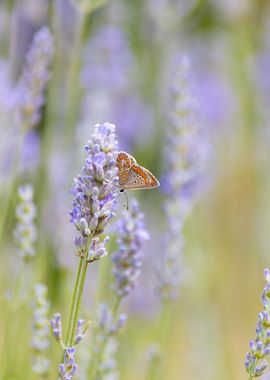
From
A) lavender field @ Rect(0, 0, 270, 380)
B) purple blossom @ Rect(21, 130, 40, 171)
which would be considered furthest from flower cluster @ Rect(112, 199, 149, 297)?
purple blossom @ Rect(21, 130, 40, 171)

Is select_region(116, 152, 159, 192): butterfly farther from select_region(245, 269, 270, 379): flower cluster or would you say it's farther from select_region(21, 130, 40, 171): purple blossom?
select_region(21, 130, 40, 171): purple blossom

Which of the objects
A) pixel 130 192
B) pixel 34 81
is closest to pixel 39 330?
pixel 34 81

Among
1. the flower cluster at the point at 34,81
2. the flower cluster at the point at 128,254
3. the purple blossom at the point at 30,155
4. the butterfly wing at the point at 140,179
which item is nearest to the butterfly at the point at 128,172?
the butterfly wing at the point at 140,179

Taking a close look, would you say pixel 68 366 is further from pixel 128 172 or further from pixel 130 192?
pixel 130 192

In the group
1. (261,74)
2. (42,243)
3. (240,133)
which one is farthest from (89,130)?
(240,133)

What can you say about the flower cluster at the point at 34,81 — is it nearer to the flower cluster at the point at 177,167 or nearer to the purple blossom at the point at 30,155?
the flower cluster at the point at 177,167

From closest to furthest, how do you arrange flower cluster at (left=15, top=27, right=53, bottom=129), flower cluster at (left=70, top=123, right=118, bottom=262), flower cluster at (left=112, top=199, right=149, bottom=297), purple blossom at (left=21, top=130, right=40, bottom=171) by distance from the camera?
flower cluster at (left=70, top=123, right=118, bottom=262), flower cluster at (left=112, top=199, right=149, bottom=297), flower cluster at (left=15, top=27, right=53, bottom=129), purple blossom at (left=21, top=130, right=40, bottom=171)

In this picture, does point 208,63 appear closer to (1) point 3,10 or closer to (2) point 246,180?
(2) point 246,180
